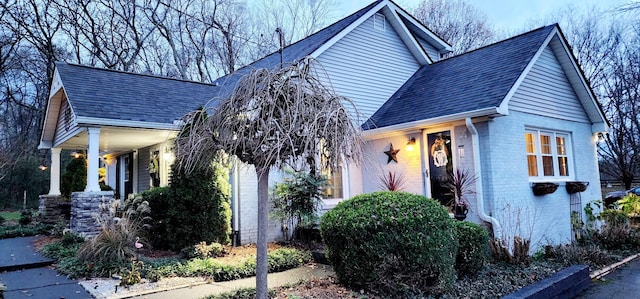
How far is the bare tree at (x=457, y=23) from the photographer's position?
22.1 meters

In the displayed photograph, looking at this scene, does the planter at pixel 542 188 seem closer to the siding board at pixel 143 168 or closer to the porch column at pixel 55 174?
the siding board at pixel 143 168

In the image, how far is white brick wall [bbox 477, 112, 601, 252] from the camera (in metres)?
7.42

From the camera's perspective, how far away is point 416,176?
8.66m

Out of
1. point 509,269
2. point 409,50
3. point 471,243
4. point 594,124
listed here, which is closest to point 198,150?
point 471,243

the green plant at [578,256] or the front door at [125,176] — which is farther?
the front door at [125,176]

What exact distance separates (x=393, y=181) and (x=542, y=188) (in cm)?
309

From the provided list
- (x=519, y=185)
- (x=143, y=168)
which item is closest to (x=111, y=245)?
(x=143, y=168)

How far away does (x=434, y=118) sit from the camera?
7883mm

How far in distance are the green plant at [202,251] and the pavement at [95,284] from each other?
4.17 feet

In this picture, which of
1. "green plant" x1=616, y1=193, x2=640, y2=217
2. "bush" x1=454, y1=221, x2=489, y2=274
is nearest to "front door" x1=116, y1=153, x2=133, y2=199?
"bush" x1=454, y1=221, x2=489, y2=274

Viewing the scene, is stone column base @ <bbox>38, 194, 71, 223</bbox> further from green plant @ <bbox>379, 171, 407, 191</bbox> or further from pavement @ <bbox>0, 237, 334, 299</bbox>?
green plant @ <bbox>379, 171, 407, 191</bbox>

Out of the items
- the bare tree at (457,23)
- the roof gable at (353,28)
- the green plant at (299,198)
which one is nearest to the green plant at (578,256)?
the green plant at (299,198)

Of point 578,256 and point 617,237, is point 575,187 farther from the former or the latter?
point 578,256

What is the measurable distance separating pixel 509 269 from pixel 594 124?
6.67 metres
